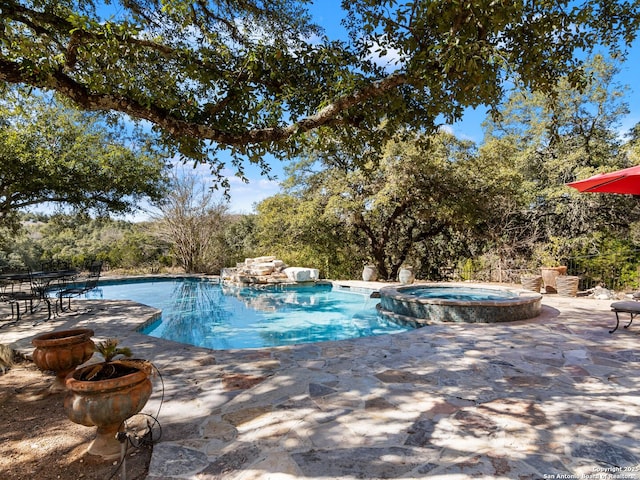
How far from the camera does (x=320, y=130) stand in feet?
12.3

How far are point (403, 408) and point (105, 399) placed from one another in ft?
7.48

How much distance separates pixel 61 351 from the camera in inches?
130

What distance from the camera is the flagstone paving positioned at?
2.31 m

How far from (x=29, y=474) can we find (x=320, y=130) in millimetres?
3531

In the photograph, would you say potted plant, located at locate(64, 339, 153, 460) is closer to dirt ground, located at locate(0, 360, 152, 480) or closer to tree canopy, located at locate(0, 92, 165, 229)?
dirt ground, located at locate(0, 360, 152, 480)

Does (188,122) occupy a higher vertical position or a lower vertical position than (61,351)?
higher

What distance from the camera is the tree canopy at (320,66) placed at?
2.90 m

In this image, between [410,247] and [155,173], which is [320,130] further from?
[410,247]

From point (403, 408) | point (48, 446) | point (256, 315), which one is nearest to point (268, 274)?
point (256, 315)

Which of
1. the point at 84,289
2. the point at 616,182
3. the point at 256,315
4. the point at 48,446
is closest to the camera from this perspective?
the point at 48,446

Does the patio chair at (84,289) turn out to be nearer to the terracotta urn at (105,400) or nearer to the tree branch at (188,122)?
the tree branch at (188,122)

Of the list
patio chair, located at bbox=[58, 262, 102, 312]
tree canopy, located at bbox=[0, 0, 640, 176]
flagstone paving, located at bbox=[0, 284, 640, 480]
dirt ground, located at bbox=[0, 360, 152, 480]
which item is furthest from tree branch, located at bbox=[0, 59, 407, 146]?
patio chair, located at bbox=[58, 262, 102, 312]


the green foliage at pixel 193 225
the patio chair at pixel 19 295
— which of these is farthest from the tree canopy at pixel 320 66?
the green foliage at pixel 193 225

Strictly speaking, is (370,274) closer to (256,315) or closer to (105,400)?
(256,315)
